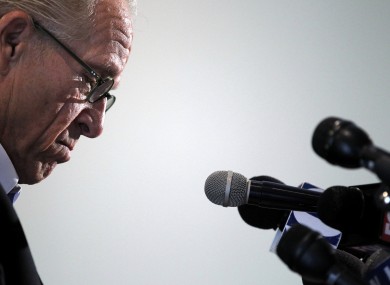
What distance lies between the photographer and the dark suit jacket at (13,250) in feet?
1.53

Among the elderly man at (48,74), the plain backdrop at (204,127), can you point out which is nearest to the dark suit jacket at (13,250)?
the elderly man at (48,74)

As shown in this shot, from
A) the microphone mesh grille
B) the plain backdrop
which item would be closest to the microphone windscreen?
the microphone mesh grille

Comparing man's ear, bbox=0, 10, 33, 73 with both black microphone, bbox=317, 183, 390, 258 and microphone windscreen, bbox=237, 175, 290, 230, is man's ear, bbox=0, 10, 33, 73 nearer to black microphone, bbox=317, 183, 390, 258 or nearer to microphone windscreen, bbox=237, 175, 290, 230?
microphone windscreen, bbox=237, 175, 290, 230

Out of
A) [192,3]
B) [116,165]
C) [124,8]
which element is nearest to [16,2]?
[124,8]

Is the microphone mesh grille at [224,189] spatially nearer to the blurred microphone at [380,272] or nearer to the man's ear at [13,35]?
the blurred microphone at [380,272]

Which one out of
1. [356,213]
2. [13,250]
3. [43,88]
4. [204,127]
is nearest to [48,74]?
[43,88]

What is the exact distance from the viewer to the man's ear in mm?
735

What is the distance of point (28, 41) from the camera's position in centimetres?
76

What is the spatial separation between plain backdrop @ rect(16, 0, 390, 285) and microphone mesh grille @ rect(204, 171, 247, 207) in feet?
3.30

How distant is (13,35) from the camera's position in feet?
2.46

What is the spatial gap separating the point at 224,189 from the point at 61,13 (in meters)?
0.51

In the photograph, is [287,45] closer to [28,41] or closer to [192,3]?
[192,3]

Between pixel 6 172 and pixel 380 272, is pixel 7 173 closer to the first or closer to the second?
pixel 6 172

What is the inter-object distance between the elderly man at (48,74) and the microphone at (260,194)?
37cm
